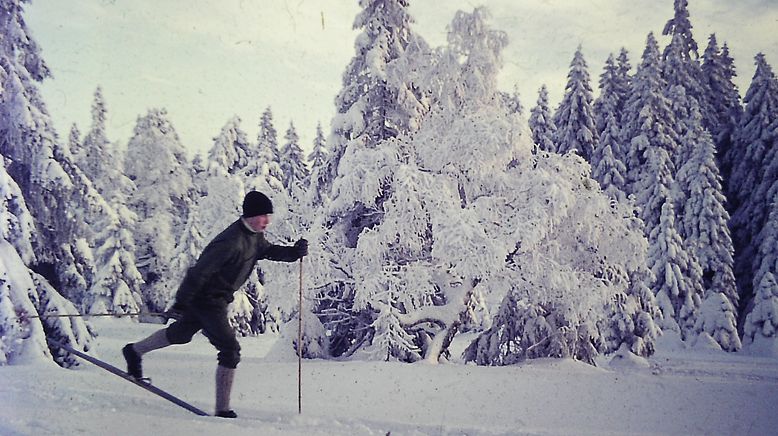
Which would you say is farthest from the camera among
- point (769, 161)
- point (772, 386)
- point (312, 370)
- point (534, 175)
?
point (534, 175)

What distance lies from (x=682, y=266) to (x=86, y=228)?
7967mm

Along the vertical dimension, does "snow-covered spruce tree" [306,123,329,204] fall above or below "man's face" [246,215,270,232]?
above

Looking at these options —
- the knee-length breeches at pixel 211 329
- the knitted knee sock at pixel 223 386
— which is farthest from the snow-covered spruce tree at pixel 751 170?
the knitted knee sock at pixel 223 386

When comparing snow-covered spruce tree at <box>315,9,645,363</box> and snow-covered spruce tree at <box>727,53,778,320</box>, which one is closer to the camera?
snow-covered spruce tree at <box>727,53,778,320</box>

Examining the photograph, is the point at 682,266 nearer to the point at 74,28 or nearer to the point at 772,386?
the point at 772,386

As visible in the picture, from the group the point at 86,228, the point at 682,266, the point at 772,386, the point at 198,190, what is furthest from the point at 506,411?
the point at 86,228

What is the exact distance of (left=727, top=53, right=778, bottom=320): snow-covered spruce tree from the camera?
4.63 m

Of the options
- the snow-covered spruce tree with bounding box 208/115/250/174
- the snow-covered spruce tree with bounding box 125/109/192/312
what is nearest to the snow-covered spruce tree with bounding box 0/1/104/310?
the snow-covered spruce tree with bounding box 125/109/192/312

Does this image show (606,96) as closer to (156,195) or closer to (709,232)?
(709,232)

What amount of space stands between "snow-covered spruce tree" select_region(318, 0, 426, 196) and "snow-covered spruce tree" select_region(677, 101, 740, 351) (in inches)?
128

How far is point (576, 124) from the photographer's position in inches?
337

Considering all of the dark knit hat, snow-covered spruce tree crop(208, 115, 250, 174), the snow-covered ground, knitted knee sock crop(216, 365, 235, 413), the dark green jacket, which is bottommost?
the snow-covered ground

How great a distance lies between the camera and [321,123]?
24.6ft

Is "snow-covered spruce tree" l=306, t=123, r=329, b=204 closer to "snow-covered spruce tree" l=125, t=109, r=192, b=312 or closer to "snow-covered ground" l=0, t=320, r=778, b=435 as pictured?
"snow-covered spruce tree" l=125, t=109, r=192, b=312
